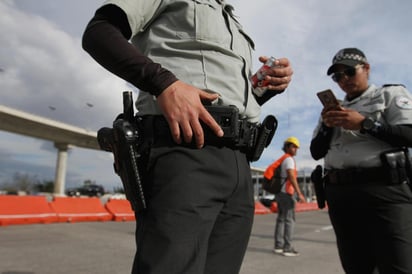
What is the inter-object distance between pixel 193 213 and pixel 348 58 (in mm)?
1774

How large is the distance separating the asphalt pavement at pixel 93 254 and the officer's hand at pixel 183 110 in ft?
10.4

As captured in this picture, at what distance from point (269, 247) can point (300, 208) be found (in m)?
16.6

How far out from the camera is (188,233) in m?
1.09

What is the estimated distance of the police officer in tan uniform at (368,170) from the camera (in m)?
1.93

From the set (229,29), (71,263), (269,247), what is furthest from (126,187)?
(269,247)

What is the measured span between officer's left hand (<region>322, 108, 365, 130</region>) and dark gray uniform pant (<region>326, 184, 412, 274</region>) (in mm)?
377

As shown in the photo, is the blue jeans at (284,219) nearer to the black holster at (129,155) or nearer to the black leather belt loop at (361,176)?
the black leather belt loop at (361,176)

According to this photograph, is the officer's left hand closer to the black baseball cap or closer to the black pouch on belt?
the black pouch on belt

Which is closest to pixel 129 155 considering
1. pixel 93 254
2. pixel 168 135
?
pixel 168 135

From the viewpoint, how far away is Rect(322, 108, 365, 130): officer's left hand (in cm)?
208

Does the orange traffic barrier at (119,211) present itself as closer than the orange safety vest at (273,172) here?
No

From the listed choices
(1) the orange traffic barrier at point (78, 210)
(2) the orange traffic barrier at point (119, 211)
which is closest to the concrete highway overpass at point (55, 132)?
(2) the orange traffic barrier at point (119, 211)

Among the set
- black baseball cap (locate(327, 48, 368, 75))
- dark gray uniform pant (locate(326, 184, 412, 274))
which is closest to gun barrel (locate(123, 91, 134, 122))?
dark gray uniform pant (locate(326, 184, 412, 274))

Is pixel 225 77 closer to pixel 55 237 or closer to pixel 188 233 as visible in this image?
pixel 188 233
